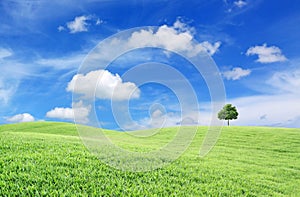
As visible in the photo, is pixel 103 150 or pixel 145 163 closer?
pixel 145 163

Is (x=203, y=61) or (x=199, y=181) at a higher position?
(x=203, y=61)

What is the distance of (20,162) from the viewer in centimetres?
863

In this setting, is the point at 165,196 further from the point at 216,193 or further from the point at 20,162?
the point at 20,162

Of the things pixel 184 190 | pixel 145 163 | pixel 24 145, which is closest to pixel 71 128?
pixel 24 145

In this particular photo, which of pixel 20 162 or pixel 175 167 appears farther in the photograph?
pixel 175 167

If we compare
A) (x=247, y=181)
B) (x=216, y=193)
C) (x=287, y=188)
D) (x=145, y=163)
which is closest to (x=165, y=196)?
(x=216, y=193)

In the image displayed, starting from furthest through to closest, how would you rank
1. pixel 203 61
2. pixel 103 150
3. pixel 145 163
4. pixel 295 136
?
pixel 295 136, pixel 103 150, pixel 145 163, pixel 203 61

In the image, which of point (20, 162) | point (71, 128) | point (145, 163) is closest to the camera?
point (20, 162)

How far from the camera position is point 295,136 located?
95.4 feet

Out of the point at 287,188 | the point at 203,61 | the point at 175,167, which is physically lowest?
the point at 287,188

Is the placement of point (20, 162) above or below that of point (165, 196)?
above

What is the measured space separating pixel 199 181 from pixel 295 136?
78.5 ft

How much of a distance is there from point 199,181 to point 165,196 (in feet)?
7.04

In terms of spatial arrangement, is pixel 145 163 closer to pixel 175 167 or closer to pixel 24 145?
pixel 175 167
